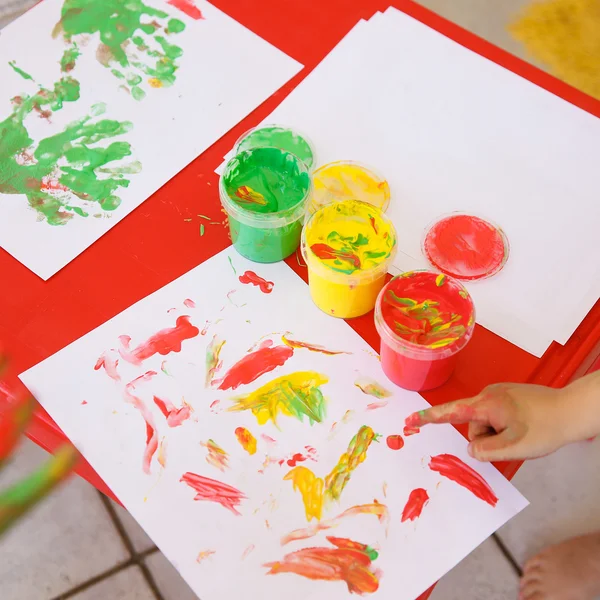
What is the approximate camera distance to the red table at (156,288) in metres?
0.81

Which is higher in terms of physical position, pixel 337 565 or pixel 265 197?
pixel 265 197

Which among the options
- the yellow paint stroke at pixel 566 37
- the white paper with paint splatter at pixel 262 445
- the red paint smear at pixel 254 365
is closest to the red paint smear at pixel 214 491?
the white paper with paint splatter at pixel 262 445

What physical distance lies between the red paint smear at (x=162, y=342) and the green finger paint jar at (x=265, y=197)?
13 centimetres

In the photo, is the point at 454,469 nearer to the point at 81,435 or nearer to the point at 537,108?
the point at 81,435

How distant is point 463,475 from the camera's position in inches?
29.8

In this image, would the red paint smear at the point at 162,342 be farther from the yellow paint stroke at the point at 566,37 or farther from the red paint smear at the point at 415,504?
the yellow paint stroke at the point at 566,37

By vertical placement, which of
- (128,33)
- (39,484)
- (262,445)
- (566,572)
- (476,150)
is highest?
(476,150)

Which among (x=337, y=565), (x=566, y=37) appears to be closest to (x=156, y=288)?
(x=337, y=565)

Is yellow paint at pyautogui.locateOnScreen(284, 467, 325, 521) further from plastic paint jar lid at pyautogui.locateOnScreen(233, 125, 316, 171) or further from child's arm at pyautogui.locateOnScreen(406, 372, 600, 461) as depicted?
plastic paint jar lid at pyautogui.locateOnScreen(233, 125, 316, 171)

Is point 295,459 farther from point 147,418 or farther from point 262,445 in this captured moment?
point 147,418

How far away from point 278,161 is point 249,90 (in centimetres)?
21

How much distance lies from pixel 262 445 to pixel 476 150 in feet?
1.69

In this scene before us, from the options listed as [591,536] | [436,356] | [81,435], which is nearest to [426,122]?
[436,356]

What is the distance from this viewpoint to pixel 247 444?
772mm
